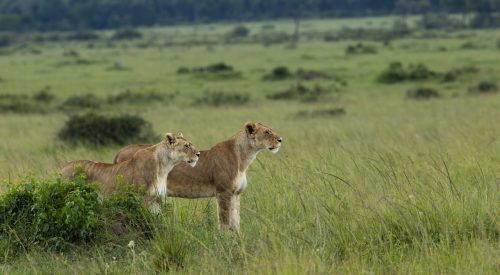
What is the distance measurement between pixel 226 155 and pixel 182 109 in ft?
55.4

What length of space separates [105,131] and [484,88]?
14.4 m

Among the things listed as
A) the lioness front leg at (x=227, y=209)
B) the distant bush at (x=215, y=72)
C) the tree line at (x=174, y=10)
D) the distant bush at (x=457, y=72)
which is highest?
the lioness front leg at (x=227, y=209)

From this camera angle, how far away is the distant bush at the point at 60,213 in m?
6.65

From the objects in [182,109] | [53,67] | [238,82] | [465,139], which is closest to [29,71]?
[53,67]

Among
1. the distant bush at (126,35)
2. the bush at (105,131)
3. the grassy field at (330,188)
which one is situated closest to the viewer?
the grassy field at (330,188)

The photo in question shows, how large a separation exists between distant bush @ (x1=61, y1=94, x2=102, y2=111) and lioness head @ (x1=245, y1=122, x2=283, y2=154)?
1805cm

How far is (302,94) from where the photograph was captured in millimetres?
27969

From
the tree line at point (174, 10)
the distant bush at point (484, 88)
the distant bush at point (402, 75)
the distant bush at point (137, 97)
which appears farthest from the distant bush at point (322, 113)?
the tree line at point (174, 10)

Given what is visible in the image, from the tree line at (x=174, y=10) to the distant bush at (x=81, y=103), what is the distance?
7912 cm

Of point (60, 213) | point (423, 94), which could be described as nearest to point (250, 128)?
point (60, 213)

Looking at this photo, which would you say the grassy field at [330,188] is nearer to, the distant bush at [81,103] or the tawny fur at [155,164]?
the tawny fur at [155,164]

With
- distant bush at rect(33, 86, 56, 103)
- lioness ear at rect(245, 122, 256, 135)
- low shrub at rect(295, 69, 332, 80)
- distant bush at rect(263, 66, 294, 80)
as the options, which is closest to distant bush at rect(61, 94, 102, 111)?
distant bush at rect(33, 86, 56, 103)

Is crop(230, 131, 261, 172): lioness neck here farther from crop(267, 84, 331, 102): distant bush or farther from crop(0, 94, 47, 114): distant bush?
crop(267, 84, 331, 102): distant bush

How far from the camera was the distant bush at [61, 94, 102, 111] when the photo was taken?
83.4ft
